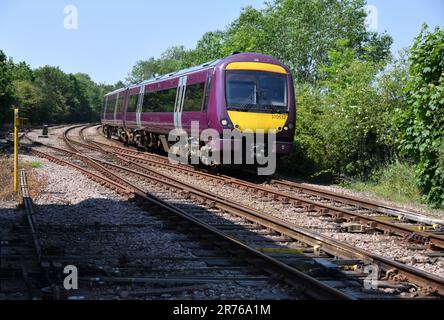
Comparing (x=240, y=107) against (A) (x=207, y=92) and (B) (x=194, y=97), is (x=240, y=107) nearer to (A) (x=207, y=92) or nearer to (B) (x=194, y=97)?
(A) (x=207, y=92)

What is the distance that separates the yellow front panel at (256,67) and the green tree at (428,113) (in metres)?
3.71

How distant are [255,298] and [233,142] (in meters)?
8.84

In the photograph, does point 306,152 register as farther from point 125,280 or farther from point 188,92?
point 125,280

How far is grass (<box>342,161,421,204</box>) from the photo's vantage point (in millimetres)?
12086

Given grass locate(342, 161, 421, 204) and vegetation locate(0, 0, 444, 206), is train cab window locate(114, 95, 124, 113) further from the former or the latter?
grass locate(342, 161, 421, 204)

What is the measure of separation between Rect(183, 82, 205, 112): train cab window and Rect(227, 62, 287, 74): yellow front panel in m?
1.22

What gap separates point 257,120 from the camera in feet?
44.5

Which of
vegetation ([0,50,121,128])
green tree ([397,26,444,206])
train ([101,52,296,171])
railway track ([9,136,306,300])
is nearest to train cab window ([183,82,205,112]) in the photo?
train ([101,52,296,171])

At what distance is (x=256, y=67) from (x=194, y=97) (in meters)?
2.24

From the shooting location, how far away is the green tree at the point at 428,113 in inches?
423

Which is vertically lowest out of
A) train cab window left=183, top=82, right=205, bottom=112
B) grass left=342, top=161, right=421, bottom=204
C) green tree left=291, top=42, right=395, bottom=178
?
grass left=342, top=161, right=421, bottom=204

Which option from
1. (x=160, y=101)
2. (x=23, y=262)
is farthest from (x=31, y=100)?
(x=23, y=262)

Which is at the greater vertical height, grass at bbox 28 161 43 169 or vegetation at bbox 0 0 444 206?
vegetation at bbox 0 0 444 206
